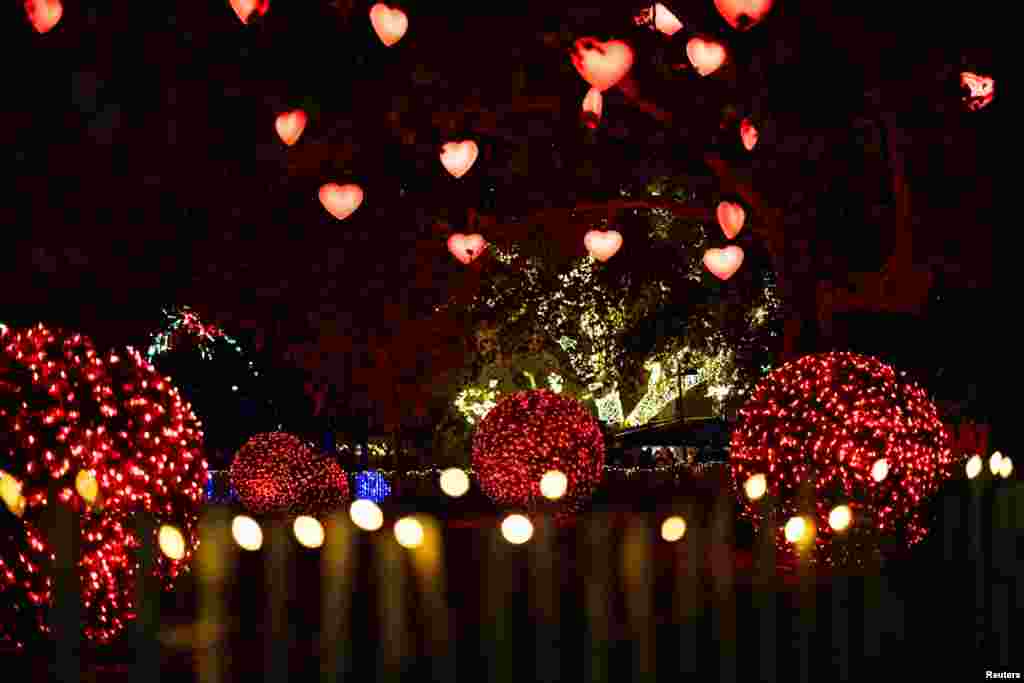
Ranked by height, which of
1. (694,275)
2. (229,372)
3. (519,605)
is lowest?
(519,605)

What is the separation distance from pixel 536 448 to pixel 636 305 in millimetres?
6797

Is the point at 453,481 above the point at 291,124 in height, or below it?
below

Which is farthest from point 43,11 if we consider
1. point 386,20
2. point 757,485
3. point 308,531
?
point 757,485

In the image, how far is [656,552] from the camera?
14.8 metres

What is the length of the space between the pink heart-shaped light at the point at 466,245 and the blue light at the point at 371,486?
11255mm

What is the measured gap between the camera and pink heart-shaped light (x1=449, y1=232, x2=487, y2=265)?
15.8 metres

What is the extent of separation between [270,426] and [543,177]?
13.5 metres

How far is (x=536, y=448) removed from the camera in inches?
709

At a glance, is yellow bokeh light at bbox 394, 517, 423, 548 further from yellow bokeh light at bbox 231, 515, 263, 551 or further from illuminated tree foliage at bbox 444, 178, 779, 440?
illuminated tree foliage at bbox 444, 178, 779, 440

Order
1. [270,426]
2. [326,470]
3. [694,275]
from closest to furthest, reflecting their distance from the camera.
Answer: [326,470] < [694,275] < [270,426]

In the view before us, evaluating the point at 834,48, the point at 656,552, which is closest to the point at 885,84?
the point at 834,48

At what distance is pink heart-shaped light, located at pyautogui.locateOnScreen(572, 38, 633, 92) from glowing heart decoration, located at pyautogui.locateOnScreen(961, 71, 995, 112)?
15.6 feet

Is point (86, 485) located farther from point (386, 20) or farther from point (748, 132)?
point (748, 132)

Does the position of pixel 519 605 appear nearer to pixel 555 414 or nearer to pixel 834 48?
pixel 834 48
